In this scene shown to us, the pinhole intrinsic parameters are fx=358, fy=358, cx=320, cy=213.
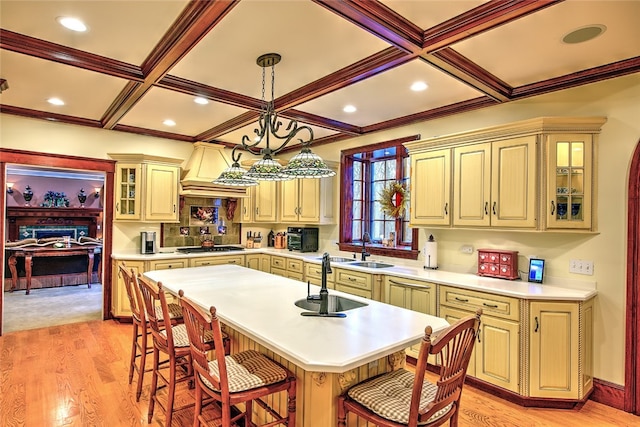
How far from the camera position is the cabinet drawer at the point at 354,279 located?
400 centimetres

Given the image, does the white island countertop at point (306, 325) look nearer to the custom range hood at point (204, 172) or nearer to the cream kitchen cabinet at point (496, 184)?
the cream kitchen cabinet at point (496, 184)

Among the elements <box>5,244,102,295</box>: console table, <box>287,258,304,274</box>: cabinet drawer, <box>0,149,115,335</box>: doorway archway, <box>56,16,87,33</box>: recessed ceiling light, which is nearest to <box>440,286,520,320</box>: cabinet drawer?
<box>287,258,304,274</box>: cabinet drawer

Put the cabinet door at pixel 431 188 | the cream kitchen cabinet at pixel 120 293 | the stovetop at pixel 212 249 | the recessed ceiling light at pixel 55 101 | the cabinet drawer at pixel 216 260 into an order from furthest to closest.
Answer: the stovetop at pixel 212 249
the cabinet drawer at pixel 216 260
the cream kitchen cabinet at pixel 120 293
the recessed ceiling light at pixel 55 101
the cabinet door at pixel 431 188

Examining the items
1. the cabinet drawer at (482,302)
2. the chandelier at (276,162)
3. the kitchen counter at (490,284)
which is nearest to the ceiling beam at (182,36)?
the chandelier at (276,162)

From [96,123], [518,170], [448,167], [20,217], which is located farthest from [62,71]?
[20,217]

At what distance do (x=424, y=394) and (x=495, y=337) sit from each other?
1.57 metres

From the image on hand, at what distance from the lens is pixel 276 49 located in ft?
8.61

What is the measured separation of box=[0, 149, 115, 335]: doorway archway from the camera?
4309mm

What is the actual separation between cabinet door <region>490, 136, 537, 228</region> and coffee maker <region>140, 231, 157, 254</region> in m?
4.43

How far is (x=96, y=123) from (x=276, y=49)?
3499mm

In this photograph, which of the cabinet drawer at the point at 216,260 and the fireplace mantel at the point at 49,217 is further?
the fireplace mantel at the point at 49,217

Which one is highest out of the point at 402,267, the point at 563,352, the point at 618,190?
the point at 618,190

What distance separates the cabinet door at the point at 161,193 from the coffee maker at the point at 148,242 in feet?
0.73

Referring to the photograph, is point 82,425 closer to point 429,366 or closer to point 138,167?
point 429,366
